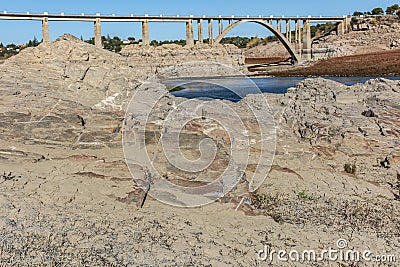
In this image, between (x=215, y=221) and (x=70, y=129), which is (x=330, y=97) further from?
(x=215, y=221)

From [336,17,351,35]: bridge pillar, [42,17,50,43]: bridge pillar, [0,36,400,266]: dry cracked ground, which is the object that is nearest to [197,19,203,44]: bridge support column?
[42,17,50,43]: bridge pillar

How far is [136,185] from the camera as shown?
7582 mm

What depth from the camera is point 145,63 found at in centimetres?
6431

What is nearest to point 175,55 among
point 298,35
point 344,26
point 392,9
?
point 298,35

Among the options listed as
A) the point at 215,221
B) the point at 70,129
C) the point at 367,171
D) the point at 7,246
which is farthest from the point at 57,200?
the point at 367,171

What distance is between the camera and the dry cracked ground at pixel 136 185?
557 cm

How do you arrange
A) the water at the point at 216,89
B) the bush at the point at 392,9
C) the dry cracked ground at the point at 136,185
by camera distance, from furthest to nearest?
the bush at the point at 392,9, the water at the point at 216,89, the dry cracked ground at the point at 136,185

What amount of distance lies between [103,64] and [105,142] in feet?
15.0

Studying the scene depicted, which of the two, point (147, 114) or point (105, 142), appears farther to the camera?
point (147, 114)

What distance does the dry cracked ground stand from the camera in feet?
18.3

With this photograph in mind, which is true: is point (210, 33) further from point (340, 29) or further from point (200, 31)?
point (340, 29)

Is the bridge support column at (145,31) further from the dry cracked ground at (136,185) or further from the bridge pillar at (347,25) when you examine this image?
the dry cracked ground at (136,185)

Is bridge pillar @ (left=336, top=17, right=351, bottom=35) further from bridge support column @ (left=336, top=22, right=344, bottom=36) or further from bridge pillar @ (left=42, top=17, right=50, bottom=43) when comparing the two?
bridge pillar @ (left=42, top=17, right=50, bottom=43)

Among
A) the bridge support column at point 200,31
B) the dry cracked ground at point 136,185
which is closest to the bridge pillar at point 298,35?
the bridge support column at point 200,31
